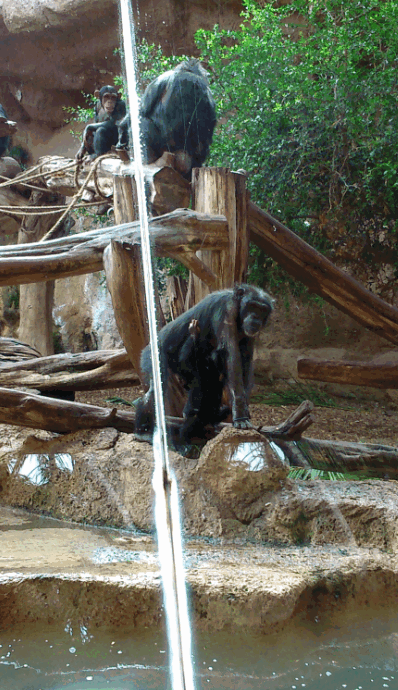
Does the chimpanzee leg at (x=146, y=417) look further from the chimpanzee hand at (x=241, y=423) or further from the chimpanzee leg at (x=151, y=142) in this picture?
the chimpanzee leg at (x=151, y=142)

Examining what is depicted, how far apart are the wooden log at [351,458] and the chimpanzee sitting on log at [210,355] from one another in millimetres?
521

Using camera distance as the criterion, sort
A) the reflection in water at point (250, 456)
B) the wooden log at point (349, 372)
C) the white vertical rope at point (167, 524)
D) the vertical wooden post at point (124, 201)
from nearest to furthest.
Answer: the white vertical rope at point (167, 524), the reflection in water at point (250, 456), the wooden log at point (349, 372), the vertical wooden post at point (124, 201)

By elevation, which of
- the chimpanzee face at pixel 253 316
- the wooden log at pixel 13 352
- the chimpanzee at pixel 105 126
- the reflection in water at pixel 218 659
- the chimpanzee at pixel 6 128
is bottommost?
the reflection in water at pixel 218 659

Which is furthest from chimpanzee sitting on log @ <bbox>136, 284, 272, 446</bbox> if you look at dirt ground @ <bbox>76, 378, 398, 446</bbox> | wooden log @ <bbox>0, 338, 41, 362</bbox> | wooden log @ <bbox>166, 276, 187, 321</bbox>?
dirt ground @ <bbox>76, 378, 398, 446</bbox>

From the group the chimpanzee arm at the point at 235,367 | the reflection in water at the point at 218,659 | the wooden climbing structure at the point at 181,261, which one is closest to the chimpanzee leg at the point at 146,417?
the wooden climbing structure at the point at 181,261

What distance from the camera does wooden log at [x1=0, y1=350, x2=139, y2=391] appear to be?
147 inches

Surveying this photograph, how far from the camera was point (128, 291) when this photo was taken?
3.12 m

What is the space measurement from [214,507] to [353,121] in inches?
144

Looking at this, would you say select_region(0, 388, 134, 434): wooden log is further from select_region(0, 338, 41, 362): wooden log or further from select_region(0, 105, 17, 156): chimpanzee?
select_region(0, 105, 17, 156): chimpanzee

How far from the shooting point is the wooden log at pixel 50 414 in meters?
3.03

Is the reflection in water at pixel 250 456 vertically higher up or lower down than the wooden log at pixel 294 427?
lower down

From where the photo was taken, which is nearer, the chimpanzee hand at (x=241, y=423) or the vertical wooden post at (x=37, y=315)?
the chimpanzee hand at (x=241, y=423)

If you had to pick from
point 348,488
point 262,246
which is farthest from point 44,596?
point 262,246

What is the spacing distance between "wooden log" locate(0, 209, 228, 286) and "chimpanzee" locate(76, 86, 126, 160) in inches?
107
